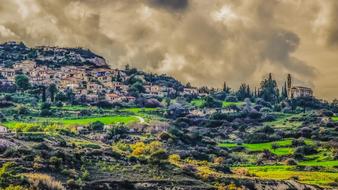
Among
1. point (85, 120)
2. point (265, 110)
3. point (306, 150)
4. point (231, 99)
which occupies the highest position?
point (231, 99)

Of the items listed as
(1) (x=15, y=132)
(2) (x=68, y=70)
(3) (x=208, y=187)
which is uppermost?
(2) (x=68, y=70)

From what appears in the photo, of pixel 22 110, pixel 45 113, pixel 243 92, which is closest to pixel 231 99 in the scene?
pixel 243 92

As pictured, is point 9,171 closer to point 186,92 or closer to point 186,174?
point 186,174

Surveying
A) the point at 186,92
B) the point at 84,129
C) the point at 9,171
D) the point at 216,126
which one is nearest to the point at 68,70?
the point at 186,92

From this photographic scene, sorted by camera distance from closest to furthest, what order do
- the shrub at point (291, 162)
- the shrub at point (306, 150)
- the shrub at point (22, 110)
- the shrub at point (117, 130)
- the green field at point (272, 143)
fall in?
the shrub at point (291, 162) → the shrub at point (117, 130) → the shrub at point (306, 150) → the green field at point (272, 143) → the shrub at point (22, 110)

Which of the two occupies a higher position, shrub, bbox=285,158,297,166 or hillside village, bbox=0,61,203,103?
hillside village, bbox=0,61,203,103

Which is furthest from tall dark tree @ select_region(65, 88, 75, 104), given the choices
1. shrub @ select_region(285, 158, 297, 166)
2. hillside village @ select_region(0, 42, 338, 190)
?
shrub @ select_region(285, 158, 297, 166)

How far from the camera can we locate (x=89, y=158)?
76.4 meters

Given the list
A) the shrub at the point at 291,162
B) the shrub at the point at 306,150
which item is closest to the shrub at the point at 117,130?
the shrub at the point at 291,162

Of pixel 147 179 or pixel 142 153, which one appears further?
pixel 142 153

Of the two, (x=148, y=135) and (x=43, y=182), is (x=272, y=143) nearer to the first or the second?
(x=148, y=135)

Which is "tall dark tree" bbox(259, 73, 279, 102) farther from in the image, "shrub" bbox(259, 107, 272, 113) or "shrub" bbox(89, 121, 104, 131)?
"shrub" bbox(89, 121, 104, 131)

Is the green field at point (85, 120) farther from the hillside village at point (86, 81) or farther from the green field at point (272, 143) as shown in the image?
the hillside village at point (86, 81)

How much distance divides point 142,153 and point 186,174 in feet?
→ 31.1
